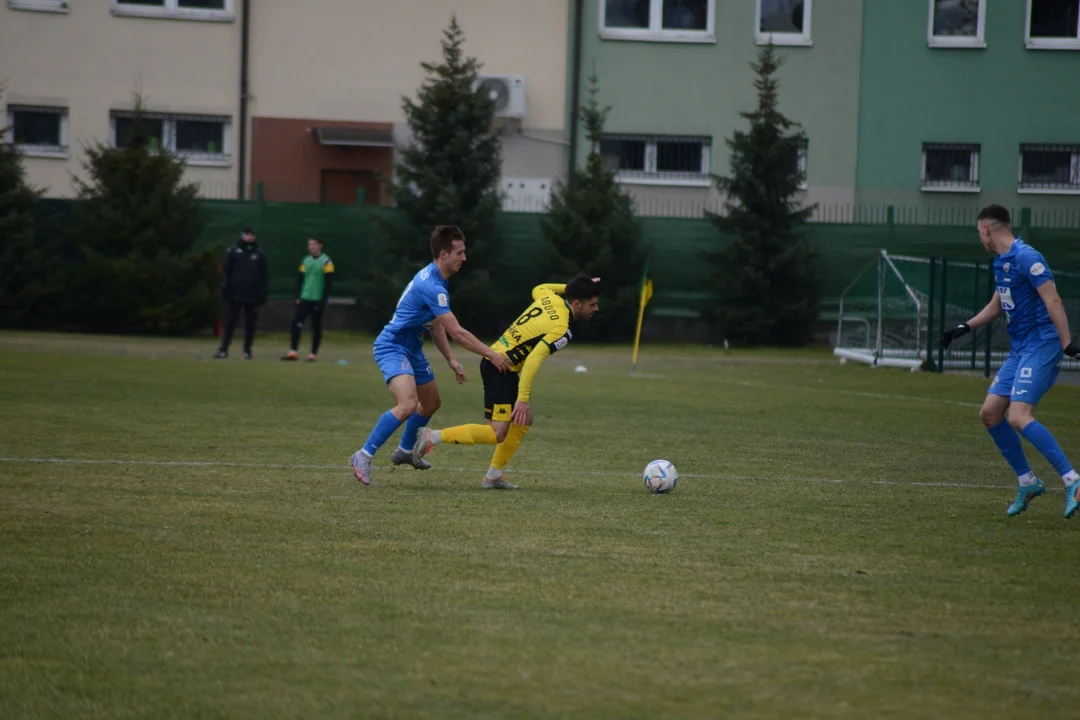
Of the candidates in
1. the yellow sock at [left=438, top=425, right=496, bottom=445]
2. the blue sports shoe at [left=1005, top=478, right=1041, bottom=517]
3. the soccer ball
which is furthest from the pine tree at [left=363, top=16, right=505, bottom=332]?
the blue sports shoe at [left=1005, top=478, right=1041, bottom=517]

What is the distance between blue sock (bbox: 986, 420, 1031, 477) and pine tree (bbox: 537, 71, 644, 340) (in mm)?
18532

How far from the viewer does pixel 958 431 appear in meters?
14.2

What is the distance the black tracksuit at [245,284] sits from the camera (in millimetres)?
22125

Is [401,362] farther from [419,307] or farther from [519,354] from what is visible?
[519,354]

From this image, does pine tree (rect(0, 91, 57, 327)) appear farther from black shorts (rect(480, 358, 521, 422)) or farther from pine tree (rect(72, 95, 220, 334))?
black shorts (rect(480, 358, 521, 422))

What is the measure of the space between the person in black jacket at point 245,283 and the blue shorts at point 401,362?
12.4 meters

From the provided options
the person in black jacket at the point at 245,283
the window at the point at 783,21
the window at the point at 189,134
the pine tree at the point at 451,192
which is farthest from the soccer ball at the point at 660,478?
the window at the point at 783,21

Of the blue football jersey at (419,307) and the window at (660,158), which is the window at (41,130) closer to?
the window at (660,158)

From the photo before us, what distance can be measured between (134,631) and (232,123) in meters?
27.0

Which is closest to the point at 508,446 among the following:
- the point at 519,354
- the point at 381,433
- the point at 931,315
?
the point at 519,354

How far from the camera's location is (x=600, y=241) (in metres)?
28.0

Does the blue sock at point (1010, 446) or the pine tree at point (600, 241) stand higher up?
the pine tree at point (600, 241)

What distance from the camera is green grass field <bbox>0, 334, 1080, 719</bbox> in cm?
474

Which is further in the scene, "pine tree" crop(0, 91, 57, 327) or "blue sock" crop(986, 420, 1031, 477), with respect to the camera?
"pine tree" crop(0, 91, 57, 327)
